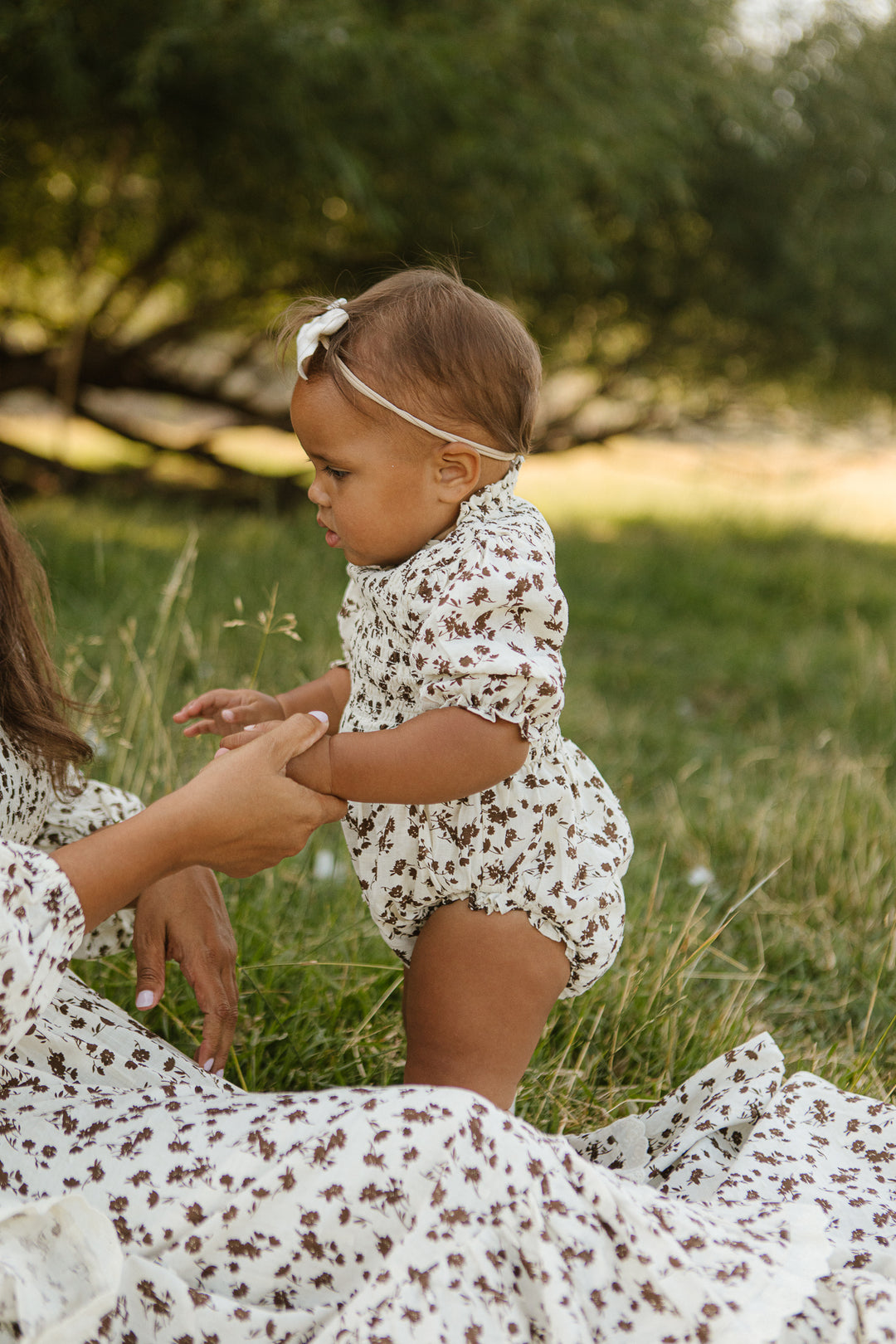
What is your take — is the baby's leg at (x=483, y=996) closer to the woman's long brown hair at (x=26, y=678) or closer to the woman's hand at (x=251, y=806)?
the woman's hand at (x=251, y=806)

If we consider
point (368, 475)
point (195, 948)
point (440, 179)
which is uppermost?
point (368, 475)

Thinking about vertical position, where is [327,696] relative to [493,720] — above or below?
below

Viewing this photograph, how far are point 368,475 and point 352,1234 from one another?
967 mm

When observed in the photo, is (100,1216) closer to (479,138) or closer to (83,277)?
(479,138)

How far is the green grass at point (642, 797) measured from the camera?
2344 millimetres

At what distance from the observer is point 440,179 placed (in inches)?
237

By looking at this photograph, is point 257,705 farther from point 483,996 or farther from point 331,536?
point 483,996

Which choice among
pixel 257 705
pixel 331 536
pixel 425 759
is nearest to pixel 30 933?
pixel 425 759

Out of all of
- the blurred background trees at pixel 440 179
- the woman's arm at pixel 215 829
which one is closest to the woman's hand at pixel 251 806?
the woman's arm at pixel 215 829

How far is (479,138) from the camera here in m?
5.60

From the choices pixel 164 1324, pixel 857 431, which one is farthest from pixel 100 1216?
pixel 857 431

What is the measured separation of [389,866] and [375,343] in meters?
0.76

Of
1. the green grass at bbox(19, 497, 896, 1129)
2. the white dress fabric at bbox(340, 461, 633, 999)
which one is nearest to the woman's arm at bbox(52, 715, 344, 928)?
the white dress fabric at bbox(340, 461, 633, 999)

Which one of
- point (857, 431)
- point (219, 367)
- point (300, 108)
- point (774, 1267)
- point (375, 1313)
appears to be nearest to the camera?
point (375, 1313)
